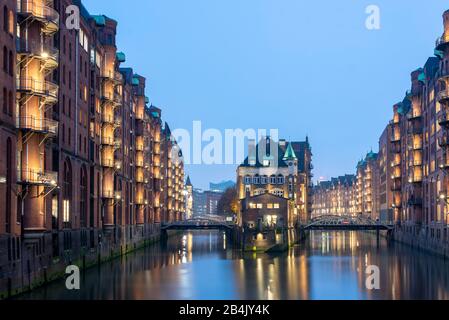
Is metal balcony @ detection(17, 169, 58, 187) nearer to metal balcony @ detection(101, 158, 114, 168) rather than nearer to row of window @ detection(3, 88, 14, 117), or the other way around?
row of window @ detection(3, 88, 14, 117)

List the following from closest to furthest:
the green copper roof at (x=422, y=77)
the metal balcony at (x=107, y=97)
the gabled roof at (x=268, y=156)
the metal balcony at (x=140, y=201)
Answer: the metal balcony at (x=107, y=97), the green copper roof at (x=422, y=77), the metal balcony at (x=140, y=201), the gabled roof at (x=268, y=156)

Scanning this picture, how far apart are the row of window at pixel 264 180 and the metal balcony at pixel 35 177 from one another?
116704 mm

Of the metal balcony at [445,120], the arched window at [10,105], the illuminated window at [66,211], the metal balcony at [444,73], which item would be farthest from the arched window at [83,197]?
the metal balcony at [444,73]

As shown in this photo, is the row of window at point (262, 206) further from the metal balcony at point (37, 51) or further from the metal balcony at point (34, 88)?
the metal balcony at point (37, 51)

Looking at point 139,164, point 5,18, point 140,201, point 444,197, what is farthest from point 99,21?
point 444,197

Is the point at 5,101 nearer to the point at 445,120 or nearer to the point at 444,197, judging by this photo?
the point at 445,120

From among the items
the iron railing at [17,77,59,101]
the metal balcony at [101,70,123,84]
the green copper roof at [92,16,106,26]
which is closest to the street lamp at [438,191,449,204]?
the metal balcony at [101,70,123,84]

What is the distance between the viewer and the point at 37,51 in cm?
5791

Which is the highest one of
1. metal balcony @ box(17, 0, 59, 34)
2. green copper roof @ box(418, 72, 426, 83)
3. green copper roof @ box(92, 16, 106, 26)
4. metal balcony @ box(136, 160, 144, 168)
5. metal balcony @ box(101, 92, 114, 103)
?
green copper roof @ box(92, 16, 106, 26)

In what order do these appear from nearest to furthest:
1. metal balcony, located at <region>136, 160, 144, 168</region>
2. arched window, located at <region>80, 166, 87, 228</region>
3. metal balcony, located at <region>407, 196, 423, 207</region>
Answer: arched window, located at <region>80, 166, 87, 228</region>, metal balcony, located at <region>407, 196, 423, 207</region>, metal balcony, located at <region>136, 160, 144, 168</region>

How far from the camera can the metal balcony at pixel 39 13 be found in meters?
56.8

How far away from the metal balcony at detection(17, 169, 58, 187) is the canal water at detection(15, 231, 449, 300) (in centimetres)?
862

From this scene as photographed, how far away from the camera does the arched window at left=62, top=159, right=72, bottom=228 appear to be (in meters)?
Answer: 74.0

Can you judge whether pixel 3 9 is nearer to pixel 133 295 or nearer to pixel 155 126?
pixel 133 295
